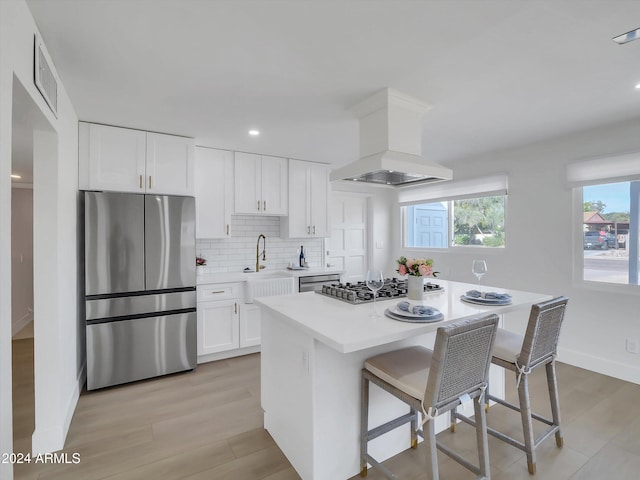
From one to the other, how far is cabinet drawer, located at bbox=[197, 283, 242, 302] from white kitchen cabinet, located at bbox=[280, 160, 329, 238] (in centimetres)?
104

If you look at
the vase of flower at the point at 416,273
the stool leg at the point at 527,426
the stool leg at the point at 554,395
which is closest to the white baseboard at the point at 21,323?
the vase of flower at the point at 416,273

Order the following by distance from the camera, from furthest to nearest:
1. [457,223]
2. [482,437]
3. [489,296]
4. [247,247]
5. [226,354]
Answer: [457,223], [247,247], [226,354], [489,296], [482,437]

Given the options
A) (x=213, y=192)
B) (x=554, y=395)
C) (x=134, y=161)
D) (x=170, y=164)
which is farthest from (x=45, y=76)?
(x=554, y=395)

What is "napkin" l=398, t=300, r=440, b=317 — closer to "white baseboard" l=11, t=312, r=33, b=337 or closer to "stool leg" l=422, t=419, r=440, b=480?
"stool leg" l=422, t=419, r=440, b=480

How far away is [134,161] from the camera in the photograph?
308 centimetres

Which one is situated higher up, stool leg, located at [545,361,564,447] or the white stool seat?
the white stool seat

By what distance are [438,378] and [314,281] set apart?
108 inches

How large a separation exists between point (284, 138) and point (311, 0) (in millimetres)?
1976

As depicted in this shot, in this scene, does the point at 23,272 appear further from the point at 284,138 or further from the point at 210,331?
the point at 284,138

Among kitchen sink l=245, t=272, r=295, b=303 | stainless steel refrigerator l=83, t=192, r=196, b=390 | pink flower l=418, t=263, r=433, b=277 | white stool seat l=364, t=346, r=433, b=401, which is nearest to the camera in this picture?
white stool seat l=364, t=346, r=433, b=401

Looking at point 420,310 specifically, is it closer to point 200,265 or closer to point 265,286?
point 265,286

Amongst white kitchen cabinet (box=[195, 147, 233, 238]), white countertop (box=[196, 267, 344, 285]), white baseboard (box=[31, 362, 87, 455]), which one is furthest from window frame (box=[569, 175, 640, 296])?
white baseboard (box=[31, 362, 87, 455])

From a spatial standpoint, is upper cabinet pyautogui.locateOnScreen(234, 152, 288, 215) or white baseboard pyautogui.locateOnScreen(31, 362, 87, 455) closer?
white baseboard pyautogui.locateOnScreen(31, 362, 87, 455)

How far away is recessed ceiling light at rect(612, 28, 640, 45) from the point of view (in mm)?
1641
